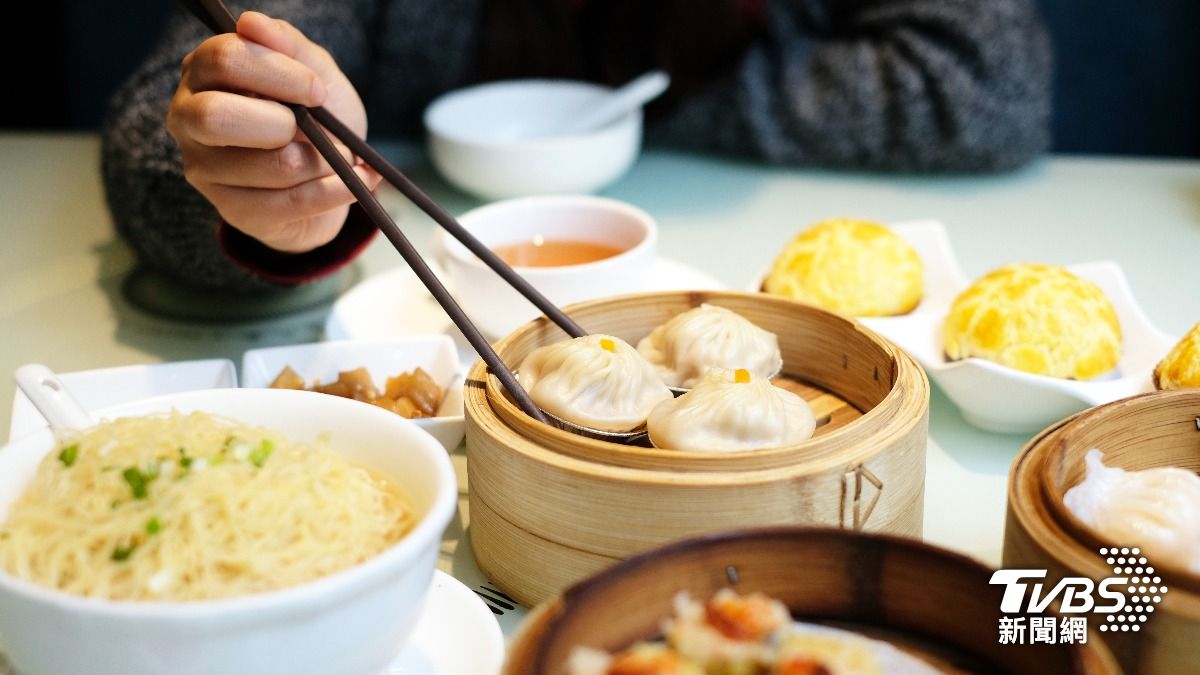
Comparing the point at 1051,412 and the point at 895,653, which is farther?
the point at 1051,412

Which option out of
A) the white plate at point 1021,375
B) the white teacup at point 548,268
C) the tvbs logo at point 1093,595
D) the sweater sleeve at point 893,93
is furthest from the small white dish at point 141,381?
the sweater sleeve at point 893,93

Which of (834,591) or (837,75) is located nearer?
(834,591)

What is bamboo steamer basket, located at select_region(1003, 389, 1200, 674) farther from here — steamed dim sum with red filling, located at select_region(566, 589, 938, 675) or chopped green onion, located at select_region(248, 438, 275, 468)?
chopped green onion, located at select_region(248, 438, 275, 468)

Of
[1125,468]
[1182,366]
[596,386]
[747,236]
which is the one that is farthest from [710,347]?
[747,236]

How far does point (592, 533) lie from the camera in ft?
3.25

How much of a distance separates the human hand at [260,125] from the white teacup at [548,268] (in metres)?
0.22

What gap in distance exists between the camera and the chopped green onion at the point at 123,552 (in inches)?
32.9

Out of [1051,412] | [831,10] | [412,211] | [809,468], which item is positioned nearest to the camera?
[809,468]

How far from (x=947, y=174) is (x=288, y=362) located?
1.66 m

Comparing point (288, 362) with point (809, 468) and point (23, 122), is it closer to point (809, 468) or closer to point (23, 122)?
point (809, 468)

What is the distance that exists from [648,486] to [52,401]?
0.58 m

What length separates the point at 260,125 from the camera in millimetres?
1240

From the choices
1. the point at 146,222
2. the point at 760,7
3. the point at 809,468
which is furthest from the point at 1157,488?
the point at 760,7

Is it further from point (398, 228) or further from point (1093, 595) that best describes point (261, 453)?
point (1093, 595)
